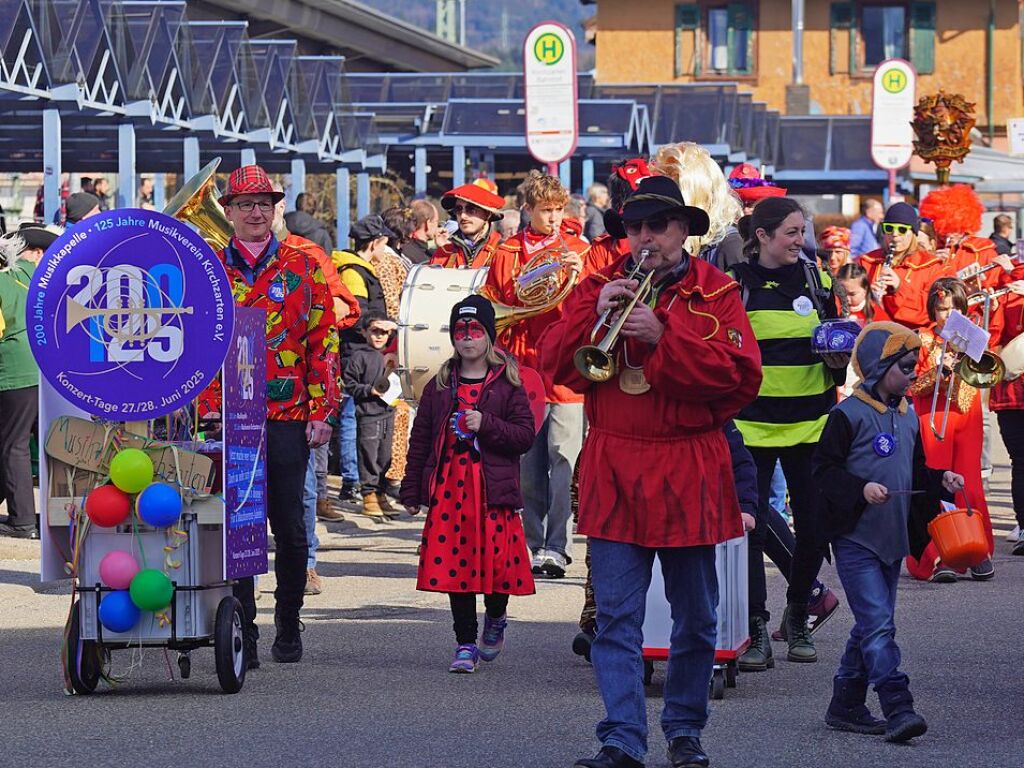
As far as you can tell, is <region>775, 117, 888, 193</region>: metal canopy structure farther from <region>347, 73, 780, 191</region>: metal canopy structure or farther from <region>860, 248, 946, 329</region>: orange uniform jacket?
<region>860, 248, 946, 329</region>: orange uniform jacket

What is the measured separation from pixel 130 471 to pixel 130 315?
1.96ft

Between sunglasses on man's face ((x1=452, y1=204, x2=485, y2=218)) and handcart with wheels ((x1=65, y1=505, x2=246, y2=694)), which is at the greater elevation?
sunglasses on man's face ((x1=452, y1=204, x2=485, y2=218))

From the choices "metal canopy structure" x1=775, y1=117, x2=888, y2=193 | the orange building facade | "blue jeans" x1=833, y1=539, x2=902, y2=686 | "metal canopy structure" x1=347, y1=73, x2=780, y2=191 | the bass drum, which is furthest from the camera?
the orange building facade

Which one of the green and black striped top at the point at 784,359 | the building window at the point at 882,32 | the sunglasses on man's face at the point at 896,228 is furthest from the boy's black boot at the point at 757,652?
the building window at the point at 882,32

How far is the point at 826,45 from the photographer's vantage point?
196ft

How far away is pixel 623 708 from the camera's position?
626 centimetres

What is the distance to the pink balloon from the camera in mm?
7855

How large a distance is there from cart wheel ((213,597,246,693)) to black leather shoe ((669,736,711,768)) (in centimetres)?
201

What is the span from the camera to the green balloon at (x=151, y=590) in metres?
7.78

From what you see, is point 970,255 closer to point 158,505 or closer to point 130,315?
point 130,315

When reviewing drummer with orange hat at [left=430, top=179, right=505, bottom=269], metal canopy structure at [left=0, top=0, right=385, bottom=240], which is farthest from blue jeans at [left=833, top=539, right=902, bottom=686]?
metal canopy structure at [left=0, top=0, right=385, bottom=240]

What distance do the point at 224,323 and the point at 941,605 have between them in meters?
4.30

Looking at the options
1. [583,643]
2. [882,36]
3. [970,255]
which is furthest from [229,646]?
[882,36]

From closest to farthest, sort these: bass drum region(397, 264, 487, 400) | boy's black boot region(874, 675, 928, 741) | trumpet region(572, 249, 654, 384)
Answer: trumpet region(572, 249, 654, 384), boy's black boot region(874, 675, 928, 741), bass drum region(397, 264, 487, 400)
